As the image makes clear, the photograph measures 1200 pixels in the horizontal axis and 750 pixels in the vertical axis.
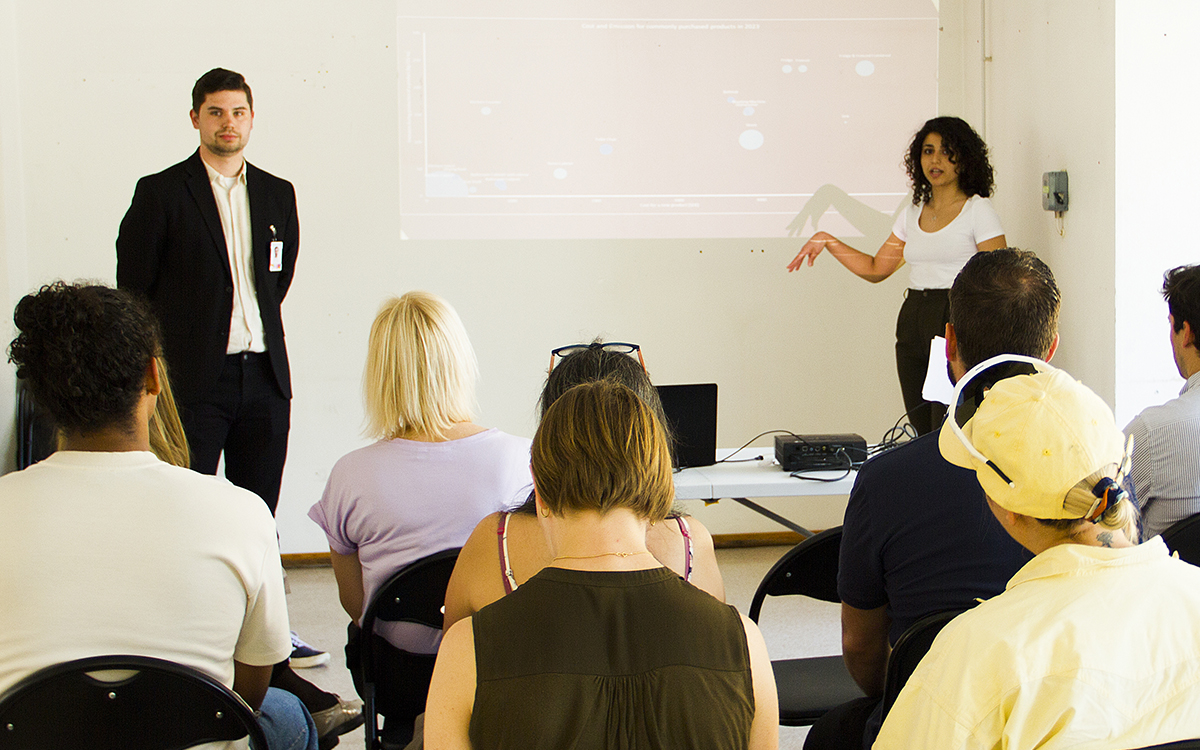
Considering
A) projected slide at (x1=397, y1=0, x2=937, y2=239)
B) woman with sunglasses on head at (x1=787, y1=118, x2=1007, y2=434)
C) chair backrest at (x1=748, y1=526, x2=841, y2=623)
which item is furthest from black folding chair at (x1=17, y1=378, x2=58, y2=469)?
woman with sunglasses on head at (x1=787, y1=118, x2=1007, y2=434)

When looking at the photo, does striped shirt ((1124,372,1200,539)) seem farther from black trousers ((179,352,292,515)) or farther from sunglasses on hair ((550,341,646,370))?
black trousers ((179,352,292,515))

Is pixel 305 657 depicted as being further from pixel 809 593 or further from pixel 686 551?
pixel 686 551

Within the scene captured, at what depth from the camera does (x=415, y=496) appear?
69.7 inches

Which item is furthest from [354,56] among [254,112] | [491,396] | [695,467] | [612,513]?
[612,513]

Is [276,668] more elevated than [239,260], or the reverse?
[239,260]

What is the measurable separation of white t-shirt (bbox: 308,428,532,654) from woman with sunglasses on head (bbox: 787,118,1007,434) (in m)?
2.25

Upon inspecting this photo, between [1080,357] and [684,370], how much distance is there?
4.93ft

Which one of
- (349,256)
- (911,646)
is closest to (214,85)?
(349,256)

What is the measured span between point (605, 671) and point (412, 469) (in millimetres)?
909

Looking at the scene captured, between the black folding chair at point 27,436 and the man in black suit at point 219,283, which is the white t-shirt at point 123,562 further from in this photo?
the black folding chair at point 27,436

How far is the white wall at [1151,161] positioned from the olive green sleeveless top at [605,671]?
2811mm

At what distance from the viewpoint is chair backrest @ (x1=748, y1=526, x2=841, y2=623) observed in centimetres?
175

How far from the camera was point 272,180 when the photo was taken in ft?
10.5

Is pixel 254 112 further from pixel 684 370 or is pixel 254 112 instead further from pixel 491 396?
pixel 684 370
